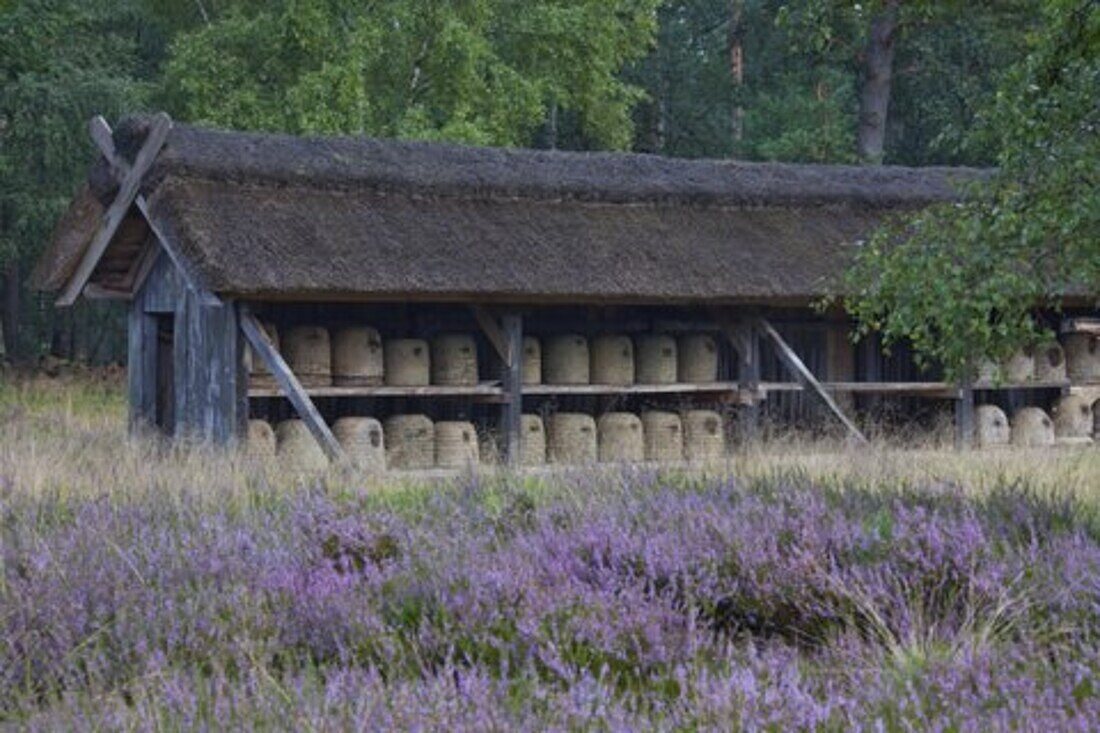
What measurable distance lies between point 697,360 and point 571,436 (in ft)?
5.59

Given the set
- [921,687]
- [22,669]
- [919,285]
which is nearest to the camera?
[921,687]

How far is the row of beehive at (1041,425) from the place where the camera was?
747 inches

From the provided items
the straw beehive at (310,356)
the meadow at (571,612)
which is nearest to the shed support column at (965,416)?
the straw beehive at (310,356)

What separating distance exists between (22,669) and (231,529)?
6.66ft

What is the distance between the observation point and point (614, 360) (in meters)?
17.4

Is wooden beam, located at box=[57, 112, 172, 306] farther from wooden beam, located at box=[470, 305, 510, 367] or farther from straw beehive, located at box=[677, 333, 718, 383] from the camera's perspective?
straw beehive, located at box=[677, 333, 718, 383]

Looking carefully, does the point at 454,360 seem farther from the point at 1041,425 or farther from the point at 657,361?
the point at 1041,425

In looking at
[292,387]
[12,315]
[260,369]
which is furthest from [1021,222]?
[12,315]

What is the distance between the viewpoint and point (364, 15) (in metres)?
27.5

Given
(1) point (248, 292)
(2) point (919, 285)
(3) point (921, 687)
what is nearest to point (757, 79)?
(1) point (248, 292)

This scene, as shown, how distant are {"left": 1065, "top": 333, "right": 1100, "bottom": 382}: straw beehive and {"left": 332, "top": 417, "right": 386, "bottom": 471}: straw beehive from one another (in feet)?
25.9

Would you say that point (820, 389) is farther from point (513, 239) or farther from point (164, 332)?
point (164, 332)

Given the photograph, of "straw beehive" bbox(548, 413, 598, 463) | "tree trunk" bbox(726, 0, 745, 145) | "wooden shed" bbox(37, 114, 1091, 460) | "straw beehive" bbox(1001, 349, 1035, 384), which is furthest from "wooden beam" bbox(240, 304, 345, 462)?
"tree trunk" bbox(726, 0, 745, 145)

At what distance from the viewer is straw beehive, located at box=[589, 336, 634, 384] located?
1744 centimetres
